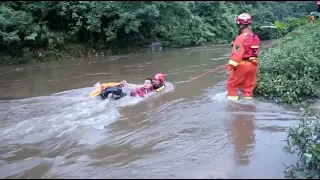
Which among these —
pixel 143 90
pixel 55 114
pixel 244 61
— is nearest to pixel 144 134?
pixel 55 114

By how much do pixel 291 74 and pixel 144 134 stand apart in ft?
13.2

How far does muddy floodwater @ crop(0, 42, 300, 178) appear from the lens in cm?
445

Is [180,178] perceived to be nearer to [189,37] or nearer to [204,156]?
[204,156]

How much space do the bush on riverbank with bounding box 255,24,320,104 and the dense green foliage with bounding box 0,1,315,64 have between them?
1120cm

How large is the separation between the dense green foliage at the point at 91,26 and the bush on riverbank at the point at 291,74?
11.2 meters

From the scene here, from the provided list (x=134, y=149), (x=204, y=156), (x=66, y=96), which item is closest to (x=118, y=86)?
(x=66, y=96)

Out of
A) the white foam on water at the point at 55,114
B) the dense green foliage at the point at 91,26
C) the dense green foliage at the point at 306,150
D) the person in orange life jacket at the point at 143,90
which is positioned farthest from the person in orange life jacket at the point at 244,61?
the dense green foliage at the point at 91,26

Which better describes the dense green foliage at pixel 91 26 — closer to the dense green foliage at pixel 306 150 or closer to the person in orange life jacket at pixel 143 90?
the person in orange life jacket at pixel 143 90

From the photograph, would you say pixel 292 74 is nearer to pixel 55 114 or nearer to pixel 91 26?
pixel 55 114

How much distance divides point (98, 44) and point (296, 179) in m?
17.2

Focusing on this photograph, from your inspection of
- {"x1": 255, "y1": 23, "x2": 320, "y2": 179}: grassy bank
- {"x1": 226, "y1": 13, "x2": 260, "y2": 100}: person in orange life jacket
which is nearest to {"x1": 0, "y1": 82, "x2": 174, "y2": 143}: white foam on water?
{"x1": 226, "y1": 13, "x2": 260, "y2": 100}: person in orange life jacket

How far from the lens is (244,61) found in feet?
25.8

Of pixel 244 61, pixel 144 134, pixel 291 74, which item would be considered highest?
pixel 244 61

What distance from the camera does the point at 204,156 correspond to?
480cm
